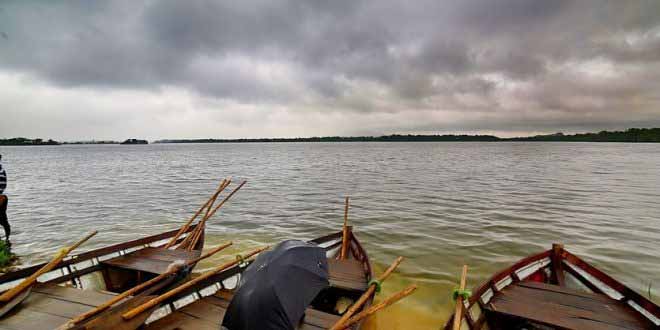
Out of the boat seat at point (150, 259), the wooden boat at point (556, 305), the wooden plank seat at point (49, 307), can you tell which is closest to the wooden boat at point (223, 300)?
the wooden plank seat at point (49, 307)

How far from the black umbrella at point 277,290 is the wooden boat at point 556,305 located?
2.49m

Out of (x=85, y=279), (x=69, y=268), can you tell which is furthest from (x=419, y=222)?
(x=69, y=268)

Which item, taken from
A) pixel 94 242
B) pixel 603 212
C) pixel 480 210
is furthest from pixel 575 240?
pixel 94 242

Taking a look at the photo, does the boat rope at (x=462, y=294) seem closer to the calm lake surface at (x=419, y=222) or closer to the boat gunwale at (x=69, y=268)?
the calm lake surface at (x=419, y=222)

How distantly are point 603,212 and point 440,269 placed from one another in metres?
12.4

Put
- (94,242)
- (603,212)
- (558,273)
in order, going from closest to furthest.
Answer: (558,273)
(94,242)
(603,212)

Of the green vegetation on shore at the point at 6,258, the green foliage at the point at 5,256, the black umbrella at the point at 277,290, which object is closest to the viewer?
the black umbrella at the point at 277,290

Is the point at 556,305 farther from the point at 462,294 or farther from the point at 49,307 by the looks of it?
the point at 49,307

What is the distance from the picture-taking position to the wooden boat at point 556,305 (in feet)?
15.2

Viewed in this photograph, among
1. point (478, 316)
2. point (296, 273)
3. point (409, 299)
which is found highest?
point (296, 273)

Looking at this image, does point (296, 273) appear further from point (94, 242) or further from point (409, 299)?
point (94, 242)

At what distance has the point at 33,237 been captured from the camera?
12758 millimetres

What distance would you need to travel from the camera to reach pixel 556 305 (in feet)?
16.6

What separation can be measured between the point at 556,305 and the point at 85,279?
9355 mm
